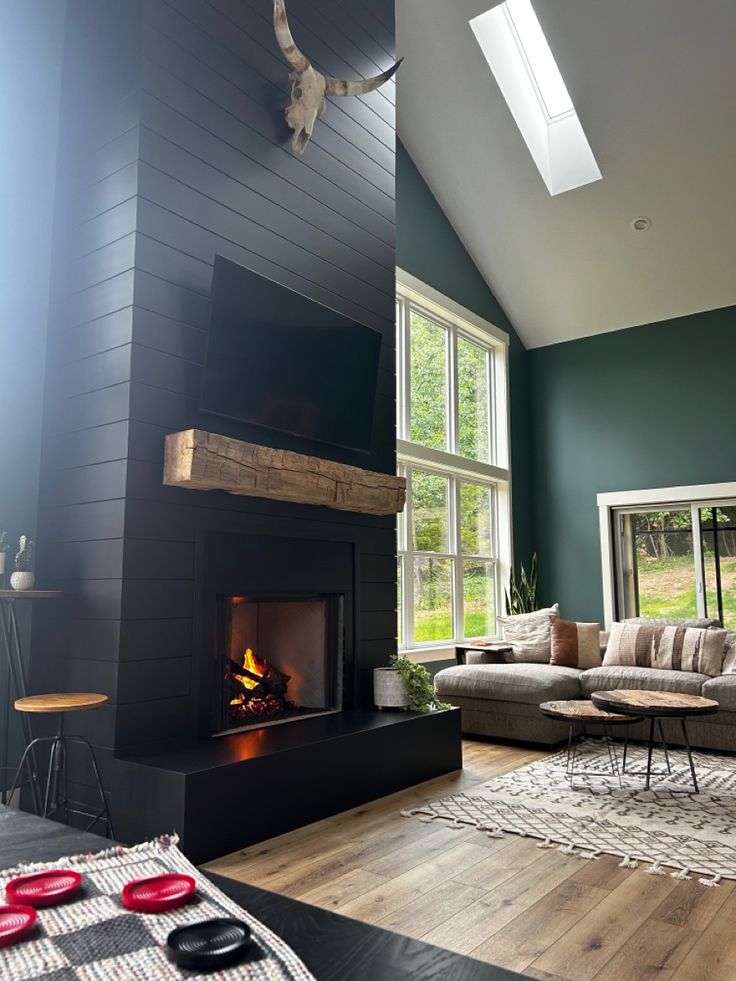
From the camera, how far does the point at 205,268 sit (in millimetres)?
3689

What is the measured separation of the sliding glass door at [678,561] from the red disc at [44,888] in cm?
708

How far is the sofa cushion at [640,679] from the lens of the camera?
489cm

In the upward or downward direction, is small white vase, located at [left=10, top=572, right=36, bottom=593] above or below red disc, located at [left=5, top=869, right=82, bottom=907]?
above

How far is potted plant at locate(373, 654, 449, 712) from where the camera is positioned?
4.30 metres

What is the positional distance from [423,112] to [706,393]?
367cm

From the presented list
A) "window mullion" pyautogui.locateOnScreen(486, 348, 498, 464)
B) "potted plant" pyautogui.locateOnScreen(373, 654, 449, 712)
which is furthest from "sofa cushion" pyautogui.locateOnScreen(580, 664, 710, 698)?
"window mullion" pyautogui.locateOnScreen(486, 348, 498, 464)

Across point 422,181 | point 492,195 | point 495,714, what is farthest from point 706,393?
point 495,714

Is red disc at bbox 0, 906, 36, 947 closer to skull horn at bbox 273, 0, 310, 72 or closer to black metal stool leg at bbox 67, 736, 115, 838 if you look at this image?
black metal stool leg at bbox 67, 736, 115, 838

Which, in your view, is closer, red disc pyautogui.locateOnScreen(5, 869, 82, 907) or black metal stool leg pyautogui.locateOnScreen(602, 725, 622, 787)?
red disc pyautogui.locateOnScreen(5, 869, 82, 907)

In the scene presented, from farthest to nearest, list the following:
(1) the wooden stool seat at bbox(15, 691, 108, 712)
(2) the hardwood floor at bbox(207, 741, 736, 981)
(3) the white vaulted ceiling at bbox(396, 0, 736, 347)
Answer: (3) the white vaulted ceiling at bbox(396, 0, 736, 347)
(1) the wooden stool seat at bbox(15, 691, 108, 712)
(2) the hardwood floor at bbox(207, 741, 736, 981)

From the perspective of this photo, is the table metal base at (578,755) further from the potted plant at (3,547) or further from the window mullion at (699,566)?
the potted plant at (3,547)

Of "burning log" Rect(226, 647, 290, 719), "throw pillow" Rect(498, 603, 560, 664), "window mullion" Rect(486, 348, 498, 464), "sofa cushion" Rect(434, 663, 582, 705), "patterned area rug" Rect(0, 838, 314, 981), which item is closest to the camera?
"patterned area rug" Rect(0, 838, 314, 981)

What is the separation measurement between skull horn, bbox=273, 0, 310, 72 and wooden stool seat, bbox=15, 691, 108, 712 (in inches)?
127

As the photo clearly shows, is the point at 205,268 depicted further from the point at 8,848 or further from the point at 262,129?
the point at 8,848
